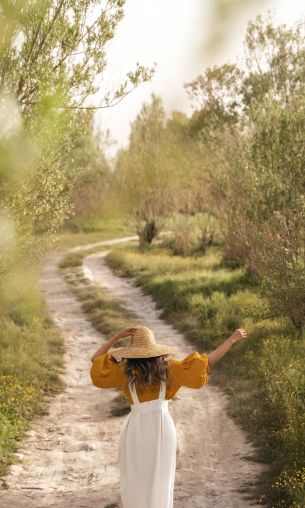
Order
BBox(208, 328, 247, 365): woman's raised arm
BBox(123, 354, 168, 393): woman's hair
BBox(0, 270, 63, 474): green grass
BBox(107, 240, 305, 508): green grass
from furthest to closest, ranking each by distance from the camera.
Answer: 1. BBox(0, 270, 63, 474): green grass
2. BBox(107, 240, 305, 508): green grass
3. BBox(123, 354, 168, 393): woman's hair
4. BBox(208, 328, 247, 365): woman's raised arm

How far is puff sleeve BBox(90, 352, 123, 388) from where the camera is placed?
5.61 meters

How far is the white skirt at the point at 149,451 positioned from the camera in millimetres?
5578

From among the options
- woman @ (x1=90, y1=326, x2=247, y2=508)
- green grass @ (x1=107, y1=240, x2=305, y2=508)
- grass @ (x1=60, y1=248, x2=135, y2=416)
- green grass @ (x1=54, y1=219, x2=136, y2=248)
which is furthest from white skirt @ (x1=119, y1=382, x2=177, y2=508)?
green grass @ (x1=54, y1=219, x2=136, y2=248)

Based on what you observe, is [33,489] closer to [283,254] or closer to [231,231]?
[283,254]

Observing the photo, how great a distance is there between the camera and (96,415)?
38.8 feet

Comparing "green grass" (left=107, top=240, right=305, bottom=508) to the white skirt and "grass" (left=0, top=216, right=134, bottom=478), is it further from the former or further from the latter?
"grass" (left=0, top=216, right=134, bottom=478)

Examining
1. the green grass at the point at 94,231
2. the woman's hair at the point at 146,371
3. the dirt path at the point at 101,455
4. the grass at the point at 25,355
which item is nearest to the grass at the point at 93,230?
the green grass at the point at 94,231

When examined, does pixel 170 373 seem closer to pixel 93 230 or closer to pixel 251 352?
pixel 251 352

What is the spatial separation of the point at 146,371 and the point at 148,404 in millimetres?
284

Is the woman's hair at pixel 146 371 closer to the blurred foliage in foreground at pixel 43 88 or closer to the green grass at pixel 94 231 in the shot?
the blurred foliage in foreground at pixel 43 88

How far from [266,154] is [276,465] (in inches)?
320

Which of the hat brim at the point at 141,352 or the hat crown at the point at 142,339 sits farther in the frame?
the hat crown at the point at 142,339

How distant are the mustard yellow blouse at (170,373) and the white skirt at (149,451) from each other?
7cm

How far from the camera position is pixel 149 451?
18.3ft
